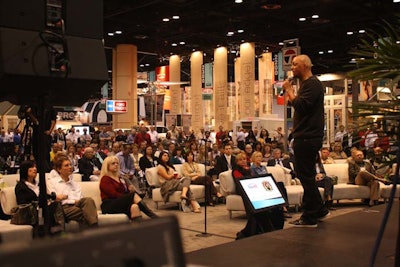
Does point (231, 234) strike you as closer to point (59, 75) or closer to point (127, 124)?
point (59, 75)

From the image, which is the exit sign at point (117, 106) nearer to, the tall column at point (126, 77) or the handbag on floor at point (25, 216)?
the tall column at point (126, 77)

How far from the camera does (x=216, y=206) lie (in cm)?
987

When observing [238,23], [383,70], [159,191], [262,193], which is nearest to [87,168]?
[159,191]

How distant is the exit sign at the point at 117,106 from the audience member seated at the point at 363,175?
47.3 feet

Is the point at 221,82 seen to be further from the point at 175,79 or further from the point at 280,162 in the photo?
the point at 280,162

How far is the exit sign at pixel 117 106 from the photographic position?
22.4 m

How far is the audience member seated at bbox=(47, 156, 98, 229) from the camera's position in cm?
590

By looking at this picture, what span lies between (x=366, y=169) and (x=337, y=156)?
2.70 m

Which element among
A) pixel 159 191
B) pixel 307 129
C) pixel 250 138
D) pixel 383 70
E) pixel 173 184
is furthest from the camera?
pixel 250 138

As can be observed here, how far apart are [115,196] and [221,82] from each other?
17418mm

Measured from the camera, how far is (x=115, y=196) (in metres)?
6.57

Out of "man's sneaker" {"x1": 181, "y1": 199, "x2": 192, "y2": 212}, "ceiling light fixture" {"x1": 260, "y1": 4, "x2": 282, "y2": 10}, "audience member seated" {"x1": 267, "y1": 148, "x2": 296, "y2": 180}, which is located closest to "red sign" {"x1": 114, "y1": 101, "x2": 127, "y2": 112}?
"ceiling light fixture" {"x1": 260, "y1": 4, "x2": 282, "y2": 10}

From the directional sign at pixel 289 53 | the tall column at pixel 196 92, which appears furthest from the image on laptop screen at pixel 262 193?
the tall column at pixel 196 92

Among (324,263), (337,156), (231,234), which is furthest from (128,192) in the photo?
(337,156)
